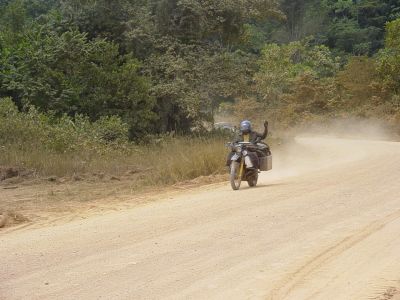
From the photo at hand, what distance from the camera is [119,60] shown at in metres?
26.5

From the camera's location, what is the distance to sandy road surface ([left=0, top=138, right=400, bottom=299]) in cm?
653

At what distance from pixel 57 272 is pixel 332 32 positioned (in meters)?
75.9

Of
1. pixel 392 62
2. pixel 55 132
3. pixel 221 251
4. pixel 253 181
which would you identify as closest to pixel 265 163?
pixel 253 181

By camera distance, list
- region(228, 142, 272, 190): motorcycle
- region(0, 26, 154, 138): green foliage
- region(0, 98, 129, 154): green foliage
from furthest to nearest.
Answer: region(0, 26, 154, 138): green foliage → region(0, 98, 129, 154): green foliage → region(228, 142, 272, 190): motorcycle

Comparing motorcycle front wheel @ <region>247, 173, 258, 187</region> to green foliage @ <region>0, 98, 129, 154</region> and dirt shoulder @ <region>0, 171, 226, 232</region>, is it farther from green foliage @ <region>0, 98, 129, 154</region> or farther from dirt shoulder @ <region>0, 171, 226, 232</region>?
green foliage @ <region>0, 98, 129, 154</region>

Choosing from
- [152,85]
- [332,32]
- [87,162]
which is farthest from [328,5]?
[87,162]

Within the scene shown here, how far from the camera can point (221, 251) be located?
8.02 m

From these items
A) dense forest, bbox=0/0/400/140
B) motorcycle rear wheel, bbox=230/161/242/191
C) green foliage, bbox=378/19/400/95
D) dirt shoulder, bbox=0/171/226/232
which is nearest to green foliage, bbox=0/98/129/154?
dense forest, bbox=0/0/400/140

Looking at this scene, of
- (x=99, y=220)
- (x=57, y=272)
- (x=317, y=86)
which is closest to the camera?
(x=57, y=272)

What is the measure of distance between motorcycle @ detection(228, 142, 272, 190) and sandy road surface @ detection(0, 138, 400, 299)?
5.34 feet

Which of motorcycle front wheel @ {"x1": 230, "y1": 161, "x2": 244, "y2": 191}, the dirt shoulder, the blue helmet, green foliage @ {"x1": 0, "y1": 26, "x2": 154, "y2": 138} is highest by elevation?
green foliage @ {"x1": 0, "y1": 26, "x2": 154, "y2": 138}

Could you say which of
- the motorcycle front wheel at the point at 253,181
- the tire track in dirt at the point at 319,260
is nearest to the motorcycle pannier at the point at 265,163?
the motorcycle front wheel at the point at 253,181

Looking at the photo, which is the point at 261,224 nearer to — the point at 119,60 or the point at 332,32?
the point at 119,60

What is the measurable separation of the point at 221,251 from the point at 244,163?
22.0ft
